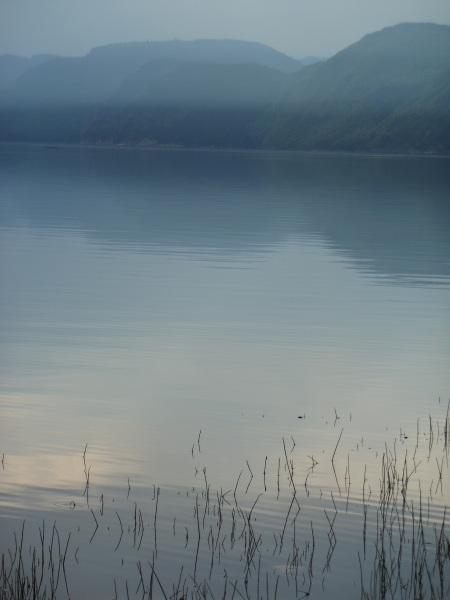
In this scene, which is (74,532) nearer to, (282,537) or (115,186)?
(282,537)

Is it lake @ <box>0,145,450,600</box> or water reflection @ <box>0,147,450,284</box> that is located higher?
water reflection @ <box>0,147,450,284</box>

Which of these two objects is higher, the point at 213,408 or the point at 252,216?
the point at 252,216

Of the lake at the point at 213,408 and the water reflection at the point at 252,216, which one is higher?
the water reflection at the point at 252,216

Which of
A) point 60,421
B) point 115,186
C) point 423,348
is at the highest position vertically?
point 115,186

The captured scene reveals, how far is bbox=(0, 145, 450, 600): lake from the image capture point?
10266 mm

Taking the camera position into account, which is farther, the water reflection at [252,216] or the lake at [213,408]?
the water reflection at [252,216]

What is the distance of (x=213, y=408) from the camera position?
15883mm

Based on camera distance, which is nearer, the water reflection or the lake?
the lake

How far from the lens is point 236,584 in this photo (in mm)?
9539

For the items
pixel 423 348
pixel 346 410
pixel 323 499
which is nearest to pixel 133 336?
pixel 423 348

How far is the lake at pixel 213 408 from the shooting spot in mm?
10266

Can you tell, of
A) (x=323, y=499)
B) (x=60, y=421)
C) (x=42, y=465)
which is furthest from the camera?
(x=60, y=421)

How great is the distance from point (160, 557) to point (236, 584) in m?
0.78

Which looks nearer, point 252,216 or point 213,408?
point 213,408
